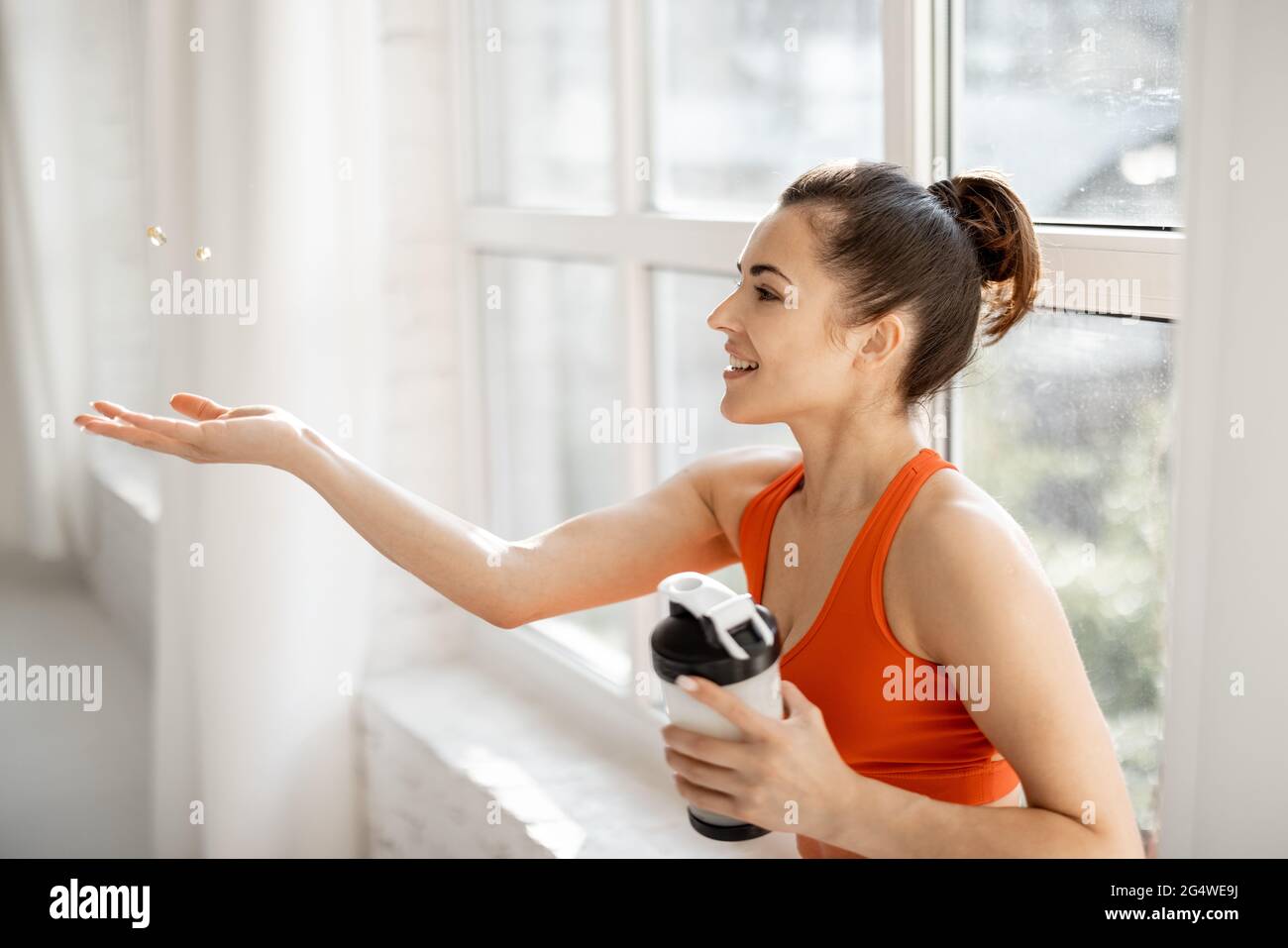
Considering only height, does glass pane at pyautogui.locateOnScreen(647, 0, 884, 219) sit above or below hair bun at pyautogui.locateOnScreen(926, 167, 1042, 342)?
above

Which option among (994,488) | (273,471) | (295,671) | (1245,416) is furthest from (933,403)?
(295,671)

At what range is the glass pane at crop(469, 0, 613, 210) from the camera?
7.02ft

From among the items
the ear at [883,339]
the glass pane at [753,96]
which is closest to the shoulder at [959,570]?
the ear at [883,339]

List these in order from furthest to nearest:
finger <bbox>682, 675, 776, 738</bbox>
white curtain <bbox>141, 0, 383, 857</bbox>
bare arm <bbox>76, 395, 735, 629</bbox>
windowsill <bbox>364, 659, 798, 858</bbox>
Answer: white curtain <bbox>141, 0, 383, 857</bbox> → windowsill <bbox>364, 659, 798, 858</bbox> → bare arm <bbox>76, 395, 735, 629</bbox> → finger <bbox>682, 675, 776, 738</bbox>

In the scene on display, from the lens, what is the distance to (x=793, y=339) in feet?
4.00

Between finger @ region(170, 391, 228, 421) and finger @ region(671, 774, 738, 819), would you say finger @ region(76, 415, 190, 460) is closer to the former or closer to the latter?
finger @ region(170, 391, 228, 421)

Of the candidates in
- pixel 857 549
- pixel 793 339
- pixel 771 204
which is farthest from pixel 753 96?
pixel 857 549

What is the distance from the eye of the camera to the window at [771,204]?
1.27 metres

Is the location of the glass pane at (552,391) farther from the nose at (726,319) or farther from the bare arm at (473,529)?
the nose at (726,319)

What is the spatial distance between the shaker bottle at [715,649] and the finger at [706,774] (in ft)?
0.10

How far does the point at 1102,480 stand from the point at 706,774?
56 cm

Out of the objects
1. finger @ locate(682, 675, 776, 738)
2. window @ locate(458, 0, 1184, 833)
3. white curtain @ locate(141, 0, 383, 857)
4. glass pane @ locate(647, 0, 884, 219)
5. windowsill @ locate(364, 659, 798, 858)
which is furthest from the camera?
white curtain @ locate(141, 0, 383, 857)

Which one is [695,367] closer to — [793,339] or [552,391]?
[552,391]

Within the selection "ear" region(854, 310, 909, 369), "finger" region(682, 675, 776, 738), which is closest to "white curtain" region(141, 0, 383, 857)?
"ear" region(854, 310, 909, 369)
